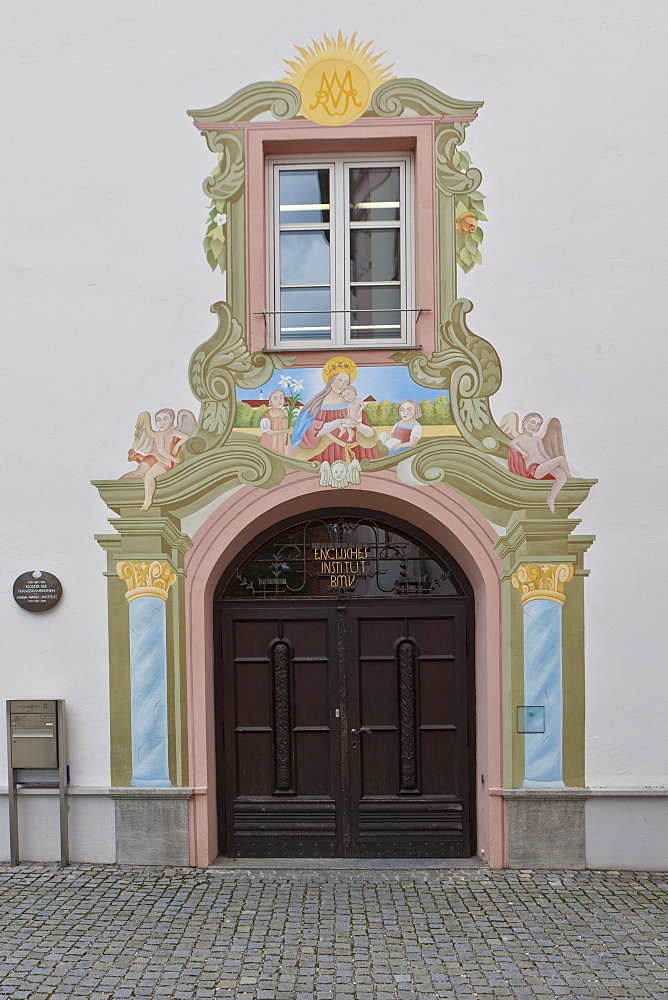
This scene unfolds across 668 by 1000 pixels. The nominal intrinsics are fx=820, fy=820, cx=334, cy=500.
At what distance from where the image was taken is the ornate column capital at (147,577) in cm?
625

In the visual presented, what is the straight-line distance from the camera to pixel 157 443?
6.25 metres

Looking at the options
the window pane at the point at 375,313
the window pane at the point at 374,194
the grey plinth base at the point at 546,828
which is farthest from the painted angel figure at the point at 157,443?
the grey plinth base at the point at 546,828

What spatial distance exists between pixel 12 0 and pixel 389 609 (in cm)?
553

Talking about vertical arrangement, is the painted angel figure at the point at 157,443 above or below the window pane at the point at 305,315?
below

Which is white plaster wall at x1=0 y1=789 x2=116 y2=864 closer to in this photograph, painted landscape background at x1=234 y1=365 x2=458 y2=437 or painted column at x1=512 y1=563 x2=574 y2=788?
painted column at x1=512 y1=563 x2=574 y2=788

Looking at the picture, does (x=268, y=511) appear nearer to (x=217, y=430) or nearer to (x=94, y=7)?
(x=217, y=430)

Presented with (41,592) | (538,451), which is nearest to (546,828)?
(538,451)

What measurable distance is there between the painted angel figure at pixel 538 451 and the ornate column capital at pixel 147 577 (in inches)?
108

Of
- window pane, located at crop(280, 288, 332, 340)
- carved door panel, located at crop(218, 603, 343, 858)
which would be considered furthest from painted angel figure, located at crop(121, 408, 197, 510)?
carved door panel, located at crop(218, 603, 343, 858)

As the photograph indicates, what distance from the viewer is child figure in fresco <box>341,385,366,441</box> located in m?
6.17

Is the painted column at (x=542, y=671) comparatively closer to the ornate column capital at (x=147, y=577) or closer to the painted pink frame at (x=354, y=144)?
the painted pink frame at (x=354, y=144)

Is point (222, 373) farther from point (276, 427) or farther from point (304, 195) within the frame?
point (304, 195)

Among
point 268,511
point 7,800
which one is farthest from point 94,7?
point 7,800

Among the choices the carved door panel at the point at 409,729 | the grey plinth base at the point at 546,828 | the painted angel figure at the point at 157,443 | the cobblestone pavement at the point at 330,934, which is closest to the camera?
the cobblestone pavement at the point at 330,934
